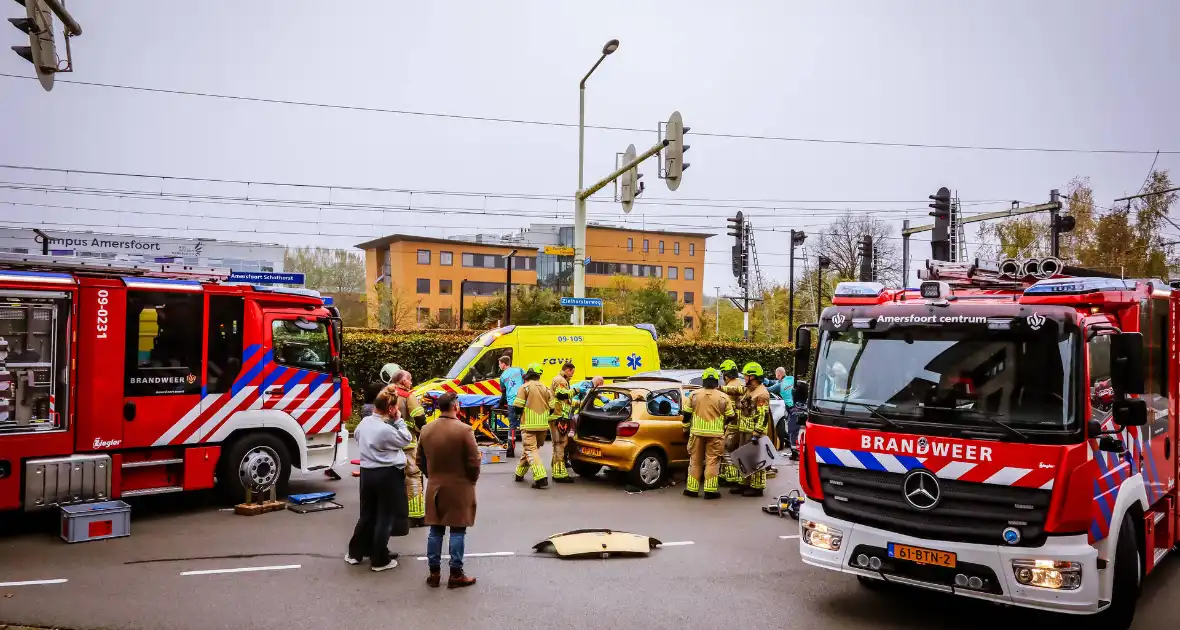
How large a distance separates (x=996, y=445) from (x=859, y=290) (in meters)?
2.08

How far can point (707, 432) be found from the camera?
1145 cm

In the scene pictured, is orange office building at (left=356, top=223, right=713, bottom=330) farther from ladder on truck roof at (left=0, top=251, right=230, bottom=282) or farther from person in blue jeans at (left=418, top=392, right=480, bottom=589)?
person in blue jeans at (left=418, top=392, right=480, bottom=589)

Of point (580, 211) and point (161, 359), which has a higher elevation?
point (580, 211)

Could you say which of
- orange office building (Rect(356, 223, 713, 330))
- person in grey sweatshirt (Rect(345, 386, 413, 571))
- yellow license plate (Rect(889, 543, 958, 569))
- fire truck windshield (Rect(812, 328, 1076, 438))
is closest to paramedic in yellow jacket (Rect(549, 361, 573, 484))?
person in grey sweatshirt (Rect(345, 386, 413, 571))

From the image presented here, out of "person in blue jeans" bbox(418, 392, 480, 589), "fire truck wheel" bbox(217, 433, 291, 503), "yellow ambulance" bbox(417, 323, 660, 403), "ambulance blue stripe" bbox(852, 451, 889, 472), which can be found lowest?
"fire truck wheel" bbox(217, 433, 291, 503)

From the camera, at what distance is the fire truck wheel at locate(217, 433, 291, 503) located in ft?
34.6

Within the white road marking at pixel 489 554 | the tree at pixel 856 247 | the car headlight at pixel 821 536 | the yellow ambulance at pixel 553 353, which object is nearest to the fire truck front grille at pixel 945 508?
the car headlight at pixel 821 536

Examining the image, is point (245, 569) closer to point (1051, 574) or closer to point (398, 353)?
point (1051, 574)

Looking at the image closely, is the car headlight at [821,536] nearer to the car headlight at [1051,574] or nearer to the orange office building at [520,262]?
the car headlight at [1051,574]

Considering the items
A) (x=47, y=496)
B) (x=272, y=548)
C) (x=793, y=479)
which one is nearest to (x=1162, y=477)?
(x=793, y=479)

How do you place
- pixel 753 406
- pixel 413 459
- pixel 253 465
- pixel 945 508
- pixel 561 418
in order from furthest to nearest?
1. pixel 561 418
2. pixel 753 406
3. pixel 253 465
4. pixel 413 459
5. pixel 945 508

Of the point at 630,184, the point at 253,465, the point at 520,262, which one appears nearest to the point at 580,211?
the point at 630,184

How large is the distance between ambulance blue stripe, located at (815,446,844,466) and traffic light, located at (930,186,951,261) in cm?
1309

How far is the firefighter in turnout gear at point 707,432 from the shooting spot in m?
11.4
